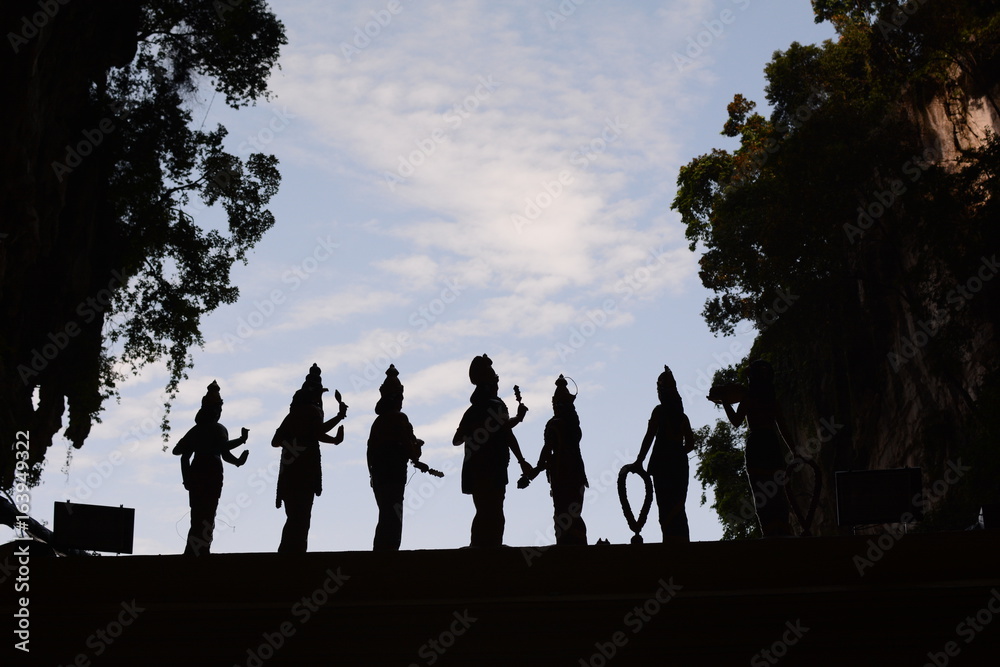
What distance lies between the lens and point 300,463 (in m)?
8.95

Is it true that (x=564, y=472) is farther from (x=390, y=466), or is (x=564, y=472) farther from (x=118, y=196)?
(x=118, y=196)

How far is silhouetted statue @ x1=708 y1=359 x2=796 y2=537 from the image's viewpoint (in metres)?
8.38

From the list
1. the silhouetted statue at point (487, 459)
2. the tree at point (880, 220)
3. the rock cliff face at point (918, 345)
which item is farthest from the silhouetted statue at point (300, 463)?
the tree at point (880, 220)

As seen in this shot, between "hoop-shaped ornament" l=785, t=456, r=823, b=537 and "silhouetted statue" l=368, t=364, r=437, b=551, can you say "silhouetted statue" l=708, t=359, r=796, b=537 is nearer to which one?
"hoop-shaped ornament" l=785, t=456, r=823, b=537

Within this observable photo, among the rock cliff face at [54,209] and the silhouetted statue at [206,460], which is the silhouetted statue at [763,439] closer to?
the silhouetted statue at [206,460]

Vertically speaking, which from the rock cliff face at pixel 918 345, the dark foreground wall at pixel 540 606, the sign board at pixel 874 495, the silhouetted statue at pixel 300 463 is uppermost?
the rock cliff face at pixel 918 345

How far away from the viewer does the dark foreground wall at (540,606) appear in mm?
5496

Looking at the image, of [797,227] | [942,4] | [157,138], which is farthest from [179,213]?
[942,4]

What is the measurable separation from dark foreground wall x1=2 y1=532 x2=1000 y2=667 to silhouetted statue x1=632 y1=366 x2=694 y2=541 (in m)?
2.38

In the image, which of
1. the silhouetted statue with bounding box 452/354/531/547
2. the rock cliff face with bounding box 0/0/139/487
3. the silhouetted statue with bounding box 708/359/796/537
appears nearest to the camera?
the silhouetted statue with bounding box 708/359/796/537

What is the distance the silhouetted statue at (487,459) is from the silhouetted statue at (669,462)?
1.11m

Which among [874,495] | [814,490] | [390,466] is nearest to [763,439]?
[814,490]

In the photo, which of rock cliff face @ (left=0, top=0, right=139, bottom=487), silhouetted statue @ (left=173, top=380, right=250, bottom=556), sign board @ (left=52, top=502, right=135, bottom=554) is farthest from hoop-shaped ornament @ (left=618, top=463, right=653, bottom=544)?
rock cliff face @ (left=0, top=0, right=139, bottom=487)

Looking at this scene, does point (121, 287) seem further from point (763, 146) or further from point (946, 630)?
point (946, 630)
